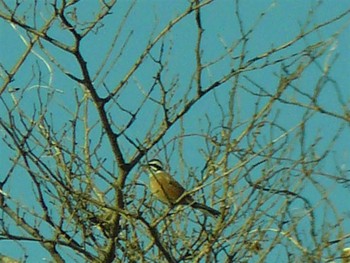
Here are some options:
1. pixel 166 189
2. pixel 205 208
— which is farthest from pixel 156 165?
pixel 205 208

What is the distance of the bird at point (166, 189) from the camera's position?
4.48m

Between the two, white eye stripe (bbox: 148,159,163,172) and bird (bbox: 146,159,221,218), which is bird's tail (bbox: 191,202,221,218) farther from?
white eye stripe (bbox: 148,159,163,172)

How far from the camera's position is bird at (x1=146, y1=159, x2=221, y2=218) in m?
4.48

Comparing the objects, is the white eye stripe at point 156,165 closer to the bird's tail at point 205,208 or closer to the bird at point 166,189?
the bird at point 166,189

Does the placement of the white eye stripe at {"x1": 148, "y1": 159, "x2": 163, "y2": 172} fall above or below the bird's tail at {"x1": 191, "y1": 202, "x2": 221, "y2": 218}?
above

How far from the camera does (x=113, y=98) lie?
14.1ft

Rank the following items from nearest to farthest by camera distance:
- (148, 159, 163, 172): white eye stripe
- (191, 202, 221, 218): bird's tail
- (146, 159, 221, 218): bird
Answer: (146, 159, 221, 218): bird < (191, 202, 221, 218): bird's tail < (148, 159, 163, 172): white eye stripe

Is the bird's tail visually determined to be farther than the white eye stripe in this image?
No

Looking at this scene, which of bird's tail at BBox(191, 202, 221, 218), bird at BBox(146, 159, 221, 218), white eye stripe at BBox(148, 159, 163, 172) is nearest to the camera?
bird at BBox(146, 159, 221, 218)

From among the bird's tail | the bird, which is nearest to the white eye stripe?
the bird

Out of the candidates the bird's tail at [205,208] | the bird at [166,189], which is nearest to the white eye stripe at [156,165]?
the bird at [166,189]

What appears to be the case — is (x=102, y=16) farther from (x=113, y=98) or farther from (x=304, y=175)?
(x=304, y=175)

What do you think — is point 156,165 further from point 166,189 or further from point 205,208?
point 205,208

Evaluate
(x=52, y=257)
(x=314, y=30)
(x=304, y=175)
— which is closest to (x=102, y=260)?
(x=52, y=257)
